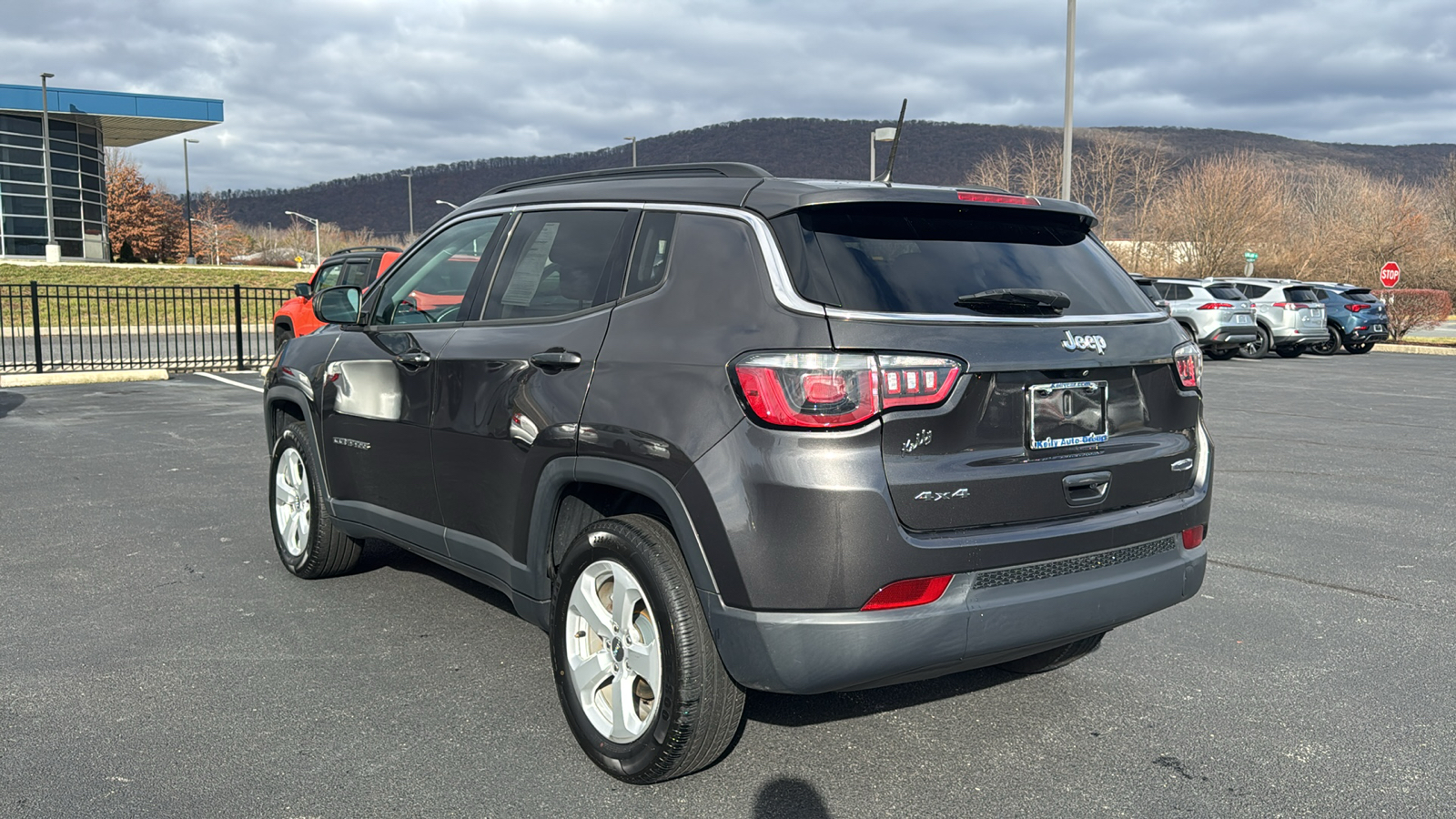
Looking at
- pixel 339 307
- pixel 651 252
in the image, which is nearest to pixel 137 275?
pixel 339 307

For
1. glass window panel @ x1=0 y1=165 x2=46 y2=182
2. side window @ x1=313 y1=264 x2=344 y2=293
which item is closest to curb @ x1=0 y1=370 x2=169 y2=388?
side window @ x1=313 y1=264 x2=344 y2=293

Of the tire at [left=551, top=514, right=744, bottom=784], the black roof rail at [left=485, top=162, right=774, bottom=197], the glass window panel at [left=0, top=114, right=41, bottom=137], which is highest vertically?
the glass window panel at [left=0, top=114, right=41, bottom=137]

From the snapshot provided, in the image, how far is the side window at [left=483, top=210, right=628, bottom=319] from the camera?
12.2 feet

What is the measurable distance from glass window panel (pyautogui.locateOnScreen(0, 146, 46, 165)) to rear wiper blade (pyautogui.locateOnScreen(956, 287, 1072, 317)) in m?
55.1

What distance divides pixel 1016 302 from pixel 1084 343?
243 mm

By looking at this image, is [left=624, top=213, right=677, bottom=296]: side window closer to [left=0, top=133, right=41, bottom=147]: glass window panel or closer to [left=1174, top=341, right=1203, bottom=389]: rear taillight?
[left=1174, top=341, right=1203, bottom=389]: rear taillight

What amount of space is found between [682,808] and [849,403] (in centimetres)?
128

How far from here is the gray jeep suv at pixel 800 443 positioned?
2922 mm

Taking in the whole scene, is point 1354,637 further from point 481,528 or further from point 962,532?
point 481,528

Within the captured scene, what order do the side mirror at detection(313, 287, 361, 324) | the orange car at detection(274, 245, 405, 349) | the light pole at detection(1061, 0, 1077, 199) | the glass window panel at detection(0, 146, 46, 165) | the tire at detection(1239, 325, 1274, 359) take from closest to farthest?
the side mirror at detection(313, 287, 361, 324), the orange car at detection(274, 245, 405, 349), the light pole at detection(1061, 0, 1077, 199), the tire at detection(1239, 325, 1274, 359), the glass window panel at detection(0, 146, 46, 165)

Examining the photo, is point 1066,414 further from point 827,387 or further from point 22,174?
point 22,174

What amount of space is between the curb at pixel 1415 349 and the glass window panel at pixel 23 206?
171 feet

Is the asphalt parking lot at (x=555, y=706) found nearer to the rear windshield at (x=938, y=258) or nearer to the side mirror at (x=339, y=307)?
the side mirror at (x=339, y=307)

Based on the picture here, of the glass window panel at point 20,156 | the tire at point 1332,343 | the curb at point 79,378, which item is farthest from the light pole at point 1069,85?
the glass window panel at point 20,156
